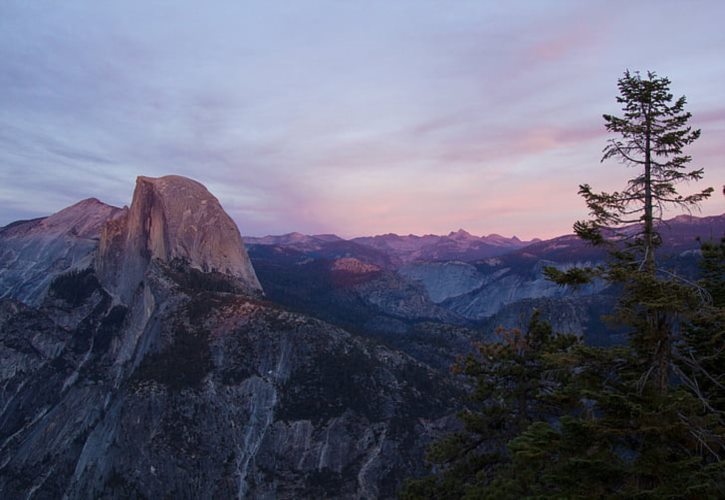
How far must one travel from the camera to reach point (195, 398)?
10550cm

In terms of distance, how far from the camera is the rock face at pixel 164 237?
161750 mm

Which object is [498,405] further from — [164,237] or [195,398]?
[164,237]

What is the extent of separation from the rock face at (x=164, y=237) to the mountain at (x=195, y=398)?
1176 mm

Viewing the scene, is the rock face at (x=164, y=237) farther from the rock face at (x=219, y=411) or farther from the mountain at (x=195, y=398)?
the rock face at (x=219, y=411)

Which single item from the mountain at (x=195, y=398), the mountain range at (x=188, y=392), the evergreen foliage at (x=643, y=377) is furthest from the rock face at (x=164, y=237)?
the evergreen foliage at (x=643, y=377)

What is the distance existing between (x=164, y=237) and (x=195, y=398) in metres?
72.7

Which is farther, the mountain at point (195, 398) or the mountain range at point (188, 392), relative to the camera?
the mountain range at point (188, 392)

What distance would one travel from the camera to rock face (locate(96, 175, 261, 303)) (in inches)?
6368

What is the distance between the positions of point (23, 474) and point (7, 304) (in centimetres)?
6488

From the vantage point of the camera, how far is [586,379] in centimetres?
1812

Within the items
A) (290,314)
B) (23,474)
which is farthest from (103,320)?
(290,314)

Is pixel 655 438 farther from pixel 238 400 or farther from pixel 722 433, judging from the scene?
pixel 238 400

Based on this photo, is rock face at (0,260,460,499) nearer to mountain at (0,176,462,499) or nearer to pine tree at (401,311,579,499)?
mountain at (0,176,462,499)

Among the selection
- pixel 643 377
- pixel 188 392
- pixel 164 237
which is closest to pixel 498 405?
pixel 643 377
